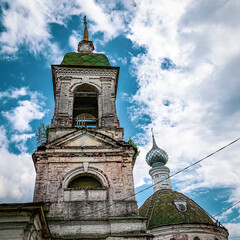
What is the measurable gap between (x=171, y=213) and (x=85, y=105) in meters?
9.51

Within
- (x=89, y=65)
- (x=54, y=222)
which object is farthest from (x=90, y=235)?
(x=89, y=65)

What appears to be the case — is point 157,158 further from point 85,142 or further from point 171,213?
point 85,142

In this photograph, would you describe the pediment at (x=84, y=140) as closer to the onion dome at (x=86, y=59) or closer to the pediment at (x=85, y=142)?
the pediment at (x=85, y=142)

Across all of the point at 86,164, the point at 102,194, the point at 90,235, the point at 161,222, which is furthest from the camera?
the point at 161,222

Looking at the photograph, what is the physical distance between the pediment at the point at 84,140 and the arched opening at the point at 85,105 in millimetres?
1679

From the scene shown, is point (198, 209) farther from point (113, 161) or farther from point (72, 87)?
point (72, 87)

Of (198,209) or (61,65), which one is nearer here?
(61,65)

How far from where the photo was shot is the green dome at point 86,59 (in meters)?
17.3

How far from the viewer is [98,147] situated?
42.2ft

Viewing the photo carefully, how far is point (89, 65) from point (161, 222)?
11.4 meters

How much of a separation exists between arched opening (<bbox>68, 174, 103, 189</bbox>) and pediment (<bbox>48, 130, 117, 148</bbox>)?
1.43m

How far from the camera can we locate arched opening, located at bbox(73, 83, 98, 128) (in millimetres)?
15880

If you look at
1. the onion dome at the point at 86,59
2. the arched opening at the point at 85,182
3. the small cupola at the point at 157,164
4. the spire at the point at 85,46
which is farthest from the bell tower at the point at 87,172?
the small cupola at the point at 157,164

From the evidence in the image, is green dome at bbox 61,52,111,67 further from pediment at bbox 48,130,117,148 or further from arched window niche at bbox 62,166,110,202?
arched window niche at bbox 62,166,110,202
